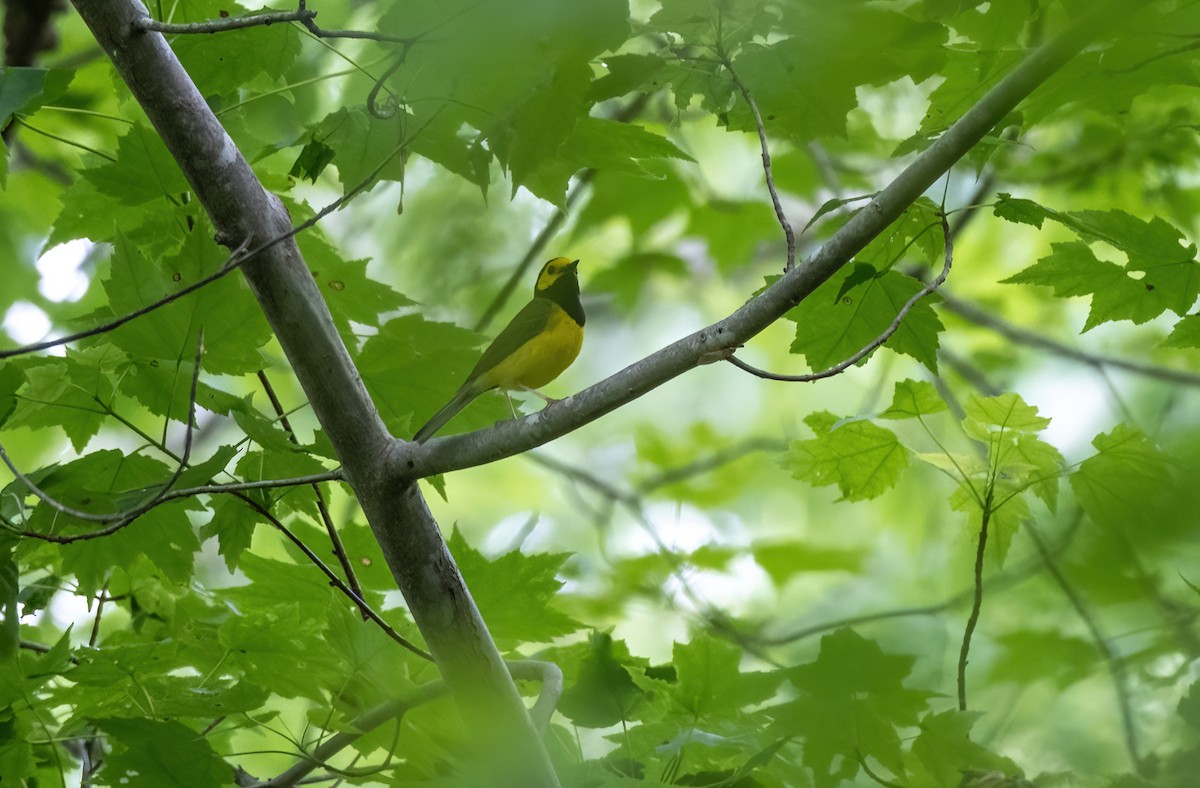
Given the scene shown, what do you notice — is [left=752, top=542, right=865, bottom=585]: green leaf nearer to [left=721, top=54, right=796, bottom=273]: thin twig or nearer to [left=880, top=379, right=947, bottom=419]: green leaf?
[left=880, top=379, right=947, bottom=419]: green leaf

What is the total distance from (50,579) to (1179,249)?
2875 mm

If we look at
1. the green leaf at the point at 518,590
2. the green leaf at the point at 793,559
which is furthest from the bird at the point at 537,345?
the green leaf at the point at 793,559

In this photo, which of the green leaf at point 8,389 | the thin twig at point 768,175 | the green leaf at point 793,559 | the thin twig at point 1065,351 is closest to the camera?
the thin twig at point 768,175

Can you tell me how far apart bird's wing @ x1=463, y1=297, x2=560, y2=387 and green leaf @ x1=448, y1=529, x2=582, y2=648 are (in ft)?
2.16

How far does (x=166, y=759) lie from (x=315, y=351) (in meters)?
0.81

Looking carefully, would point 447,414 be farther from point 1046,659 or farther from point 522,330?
point 1046,659

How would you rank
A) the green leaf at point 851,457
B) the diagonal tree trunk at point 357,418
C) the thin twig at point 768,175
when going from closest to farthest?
the thin twig at point 768,175 → the diagonal tree trunk at point 357,418 → the green leaf at point 851,457

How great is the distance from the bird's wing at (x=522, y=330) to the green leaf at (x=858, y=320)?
3.20 ft

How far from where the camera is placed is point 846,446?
2.42 metres

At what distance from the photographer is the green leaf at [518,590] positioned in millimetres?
2273

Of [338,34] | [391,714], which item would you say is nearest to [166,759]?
[391,714]

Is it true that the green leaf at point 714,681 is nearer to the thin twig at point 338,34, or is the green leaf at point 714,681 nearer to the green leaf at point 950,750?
the green leaf at point 950,750

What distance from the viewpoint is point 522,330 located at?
3.10m

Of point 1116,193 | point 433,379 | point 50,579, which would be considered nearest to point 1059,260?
point 433,379
